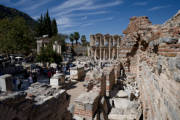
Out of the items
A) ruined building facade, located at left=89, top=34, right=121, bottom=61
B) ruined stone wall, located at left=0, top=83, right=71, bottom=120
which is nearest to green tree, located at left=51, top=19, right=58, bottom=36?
ruined building facade, located at left=89, top=34, right=121, bottom=61

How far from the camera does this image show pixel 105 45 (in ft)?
139

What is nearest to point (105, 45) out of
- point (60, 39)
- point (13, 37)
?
point (60, 39)

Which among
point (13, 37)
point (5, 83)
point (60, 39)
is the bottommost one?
point (5, 83)

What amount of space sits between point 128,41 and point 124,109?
15.7ft

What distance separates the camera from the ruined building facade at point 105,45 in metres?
42.2

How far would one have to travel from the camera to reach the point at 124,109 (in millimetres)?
5859

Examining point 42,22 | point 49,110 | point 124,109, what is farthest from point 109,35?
point 49,110

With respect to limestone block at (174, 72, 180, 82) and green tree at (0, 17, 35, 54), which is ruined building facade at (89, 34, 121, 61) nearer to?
green tree at (0, 17, 35, 54)

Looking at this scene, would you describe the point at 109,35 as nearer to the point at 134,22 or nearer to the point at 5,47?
the point at 5,47

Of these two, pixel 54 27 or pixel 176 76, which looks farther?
pixel 54 27

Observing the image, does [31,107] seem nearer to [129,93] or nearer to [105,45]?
[129,93]

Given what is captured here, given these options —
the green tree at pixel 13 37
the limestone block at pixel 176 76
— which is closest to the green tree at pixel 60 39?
the green tree at pixel 13 37

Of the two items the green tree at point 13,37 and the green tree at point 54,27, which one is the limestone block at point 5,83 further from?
the green tree at point 54,27

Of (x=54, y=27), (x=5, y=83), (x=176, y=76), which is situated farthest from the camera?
(x=54, y=27)
